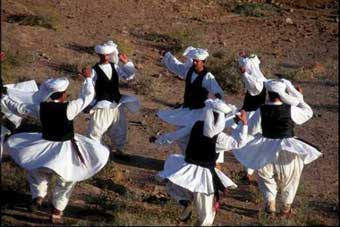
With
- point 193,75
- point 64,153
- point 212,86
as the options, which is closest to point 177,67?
point 193,75

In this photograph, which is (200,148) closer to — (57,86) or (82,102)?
(82,102)

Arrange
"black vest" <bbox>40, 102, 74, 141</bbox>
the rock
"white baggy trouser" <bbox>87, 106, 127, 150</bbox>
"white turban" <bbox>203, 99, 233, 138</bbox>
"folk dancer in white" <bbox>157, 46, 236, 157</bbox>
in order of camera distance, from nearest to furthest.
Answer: "white turban" <bbox>203, 99, 233, 138</bbox>
"black vest" <bbox>40, 102, 74, 141</bbox>
"folk dancer in white" <bbox>157, 46, 236, 157</bbox>
"white baggy trouser" <bbox>87, 106, 127, 150</bbox>
the rock

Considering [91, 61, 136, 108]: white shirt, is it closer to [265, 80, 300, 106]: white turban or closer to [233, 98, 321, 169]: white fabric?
[233, 98, 321, 169]: white fabric

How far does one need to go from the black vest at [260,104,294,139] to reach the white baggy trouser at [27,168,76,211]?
236 cm

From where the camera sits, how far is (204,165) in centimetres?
865

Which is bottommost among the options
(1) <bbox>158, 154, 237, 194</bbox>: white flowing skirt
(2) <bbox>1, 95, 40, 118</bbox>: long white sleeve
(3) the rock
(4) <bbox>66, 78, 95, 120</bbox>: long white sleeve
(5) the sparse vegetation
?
(3) the rock

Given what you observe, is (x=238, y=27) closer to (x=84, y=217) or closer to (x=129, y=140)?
(x=129, y=140)

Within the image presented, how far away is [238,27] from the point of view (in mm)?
19500

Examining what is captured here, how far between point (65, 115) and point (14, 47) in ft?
24.1

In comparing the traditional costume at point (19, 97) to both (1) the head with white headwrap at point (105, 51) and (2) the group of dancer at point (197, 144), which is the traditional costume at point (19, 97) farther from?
(1) the head with white headwrap at point (105, 51)

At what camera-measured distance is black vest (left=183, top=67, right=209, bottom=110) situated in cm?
1051

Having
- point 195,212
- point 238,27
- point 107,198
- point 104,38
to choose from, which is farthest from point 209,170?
point 238,27

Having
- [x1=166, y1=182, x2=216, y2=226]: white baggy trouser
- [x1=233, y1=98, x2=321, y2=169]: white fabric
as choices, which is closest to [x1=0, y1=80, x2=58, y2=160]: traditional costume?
[x1=166, y1=182, x2=216, y2=226]: white baggy trouser

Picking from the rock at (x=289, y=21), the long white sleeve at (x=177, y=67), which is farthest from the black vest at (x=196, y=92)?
the rock at (x=289, y=21)
